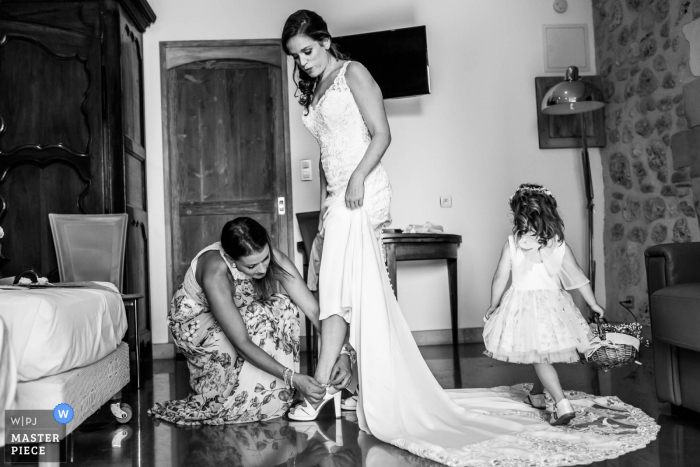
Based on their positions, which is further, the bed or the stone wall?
the stone wall

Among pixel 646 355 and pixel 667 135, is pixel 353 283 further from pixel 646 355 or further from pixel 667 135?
pixel 667 135

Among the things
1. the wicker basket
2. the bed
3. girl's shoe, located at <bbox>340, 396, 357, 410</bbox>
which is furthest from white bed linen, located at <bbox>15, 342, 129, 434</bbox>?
the wicker basket

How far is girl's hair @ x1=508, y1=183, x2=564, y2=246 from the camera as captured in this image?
2.55 m

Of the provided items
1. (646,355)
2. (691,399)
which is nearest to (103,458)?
(691,399)

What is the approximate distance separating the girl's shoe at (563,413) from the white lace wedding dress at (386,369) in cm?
4

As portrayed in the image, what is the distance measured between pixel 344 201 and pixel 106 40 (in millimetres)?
2616

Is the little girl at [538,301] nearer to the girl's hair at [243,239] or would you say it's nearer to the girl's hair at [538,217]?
the girl's hair at [538,217]

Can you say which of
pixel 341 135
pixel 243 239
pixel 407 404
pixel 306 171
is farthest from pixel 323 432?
pixel 306 171

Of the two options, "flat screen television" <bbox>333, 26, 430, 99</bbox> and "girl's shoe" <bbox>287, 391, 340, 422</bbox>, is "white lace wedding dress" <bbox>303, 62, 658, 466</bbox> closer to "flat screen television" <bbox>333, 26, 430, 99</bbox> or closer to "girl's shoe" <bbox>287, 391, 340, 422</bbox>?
"girl's shoe" <bbox>287, 391, 340, 422</bbox>

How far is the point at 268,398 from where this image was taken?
259 centimetres

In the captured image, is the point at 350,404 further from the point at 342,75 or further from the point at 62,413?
the point at 342,75

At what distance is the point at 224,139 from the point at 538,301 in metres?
3.24

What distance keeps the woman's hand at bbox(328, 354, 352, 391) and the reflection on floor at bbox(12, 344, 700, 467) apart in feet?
0.55

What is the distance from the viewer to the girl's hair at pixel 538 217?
255 centimetres
